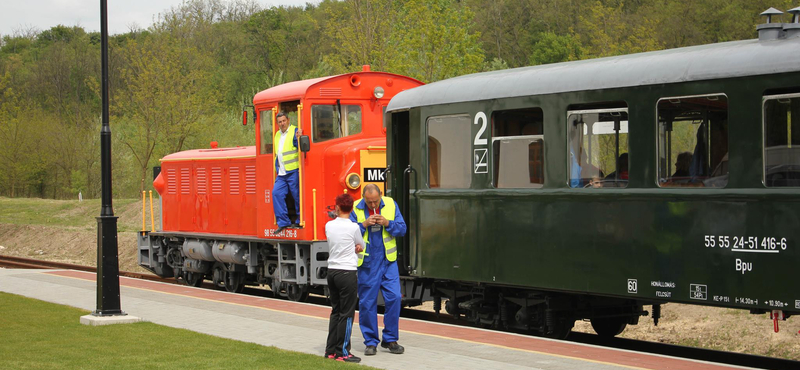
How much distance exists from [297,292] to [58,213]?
28.1m

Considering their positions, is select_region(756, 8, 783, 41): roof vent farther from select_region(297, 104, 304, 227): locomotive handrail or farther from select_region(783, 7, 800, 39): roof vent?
Answer: select_region(297, 104, 304, 227): locomotive handrail

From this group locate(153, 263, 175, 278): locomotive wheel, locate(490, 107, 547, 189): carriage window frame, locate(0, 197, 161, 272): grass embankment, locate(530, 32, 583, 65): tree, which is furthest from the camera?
locate(530, 32, 583, 65): tree

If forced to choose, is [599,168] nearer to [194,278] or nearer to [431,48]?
[194,278]

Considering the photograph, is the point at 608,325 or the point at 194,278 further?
the point at 194,278

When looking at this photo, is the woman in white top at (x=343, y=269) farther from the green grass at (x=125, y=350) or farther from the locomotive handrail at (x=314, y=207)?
the locomotive handrail at (x=314, y=207)

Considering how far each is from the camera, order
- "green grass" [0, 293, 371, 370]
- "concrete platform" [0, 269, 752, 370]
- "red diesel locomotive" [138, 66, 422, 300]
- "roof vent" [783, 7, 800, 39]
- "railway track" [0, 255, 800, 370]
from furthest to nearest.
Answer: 1. "red diesel locomotive" [138, 66, 422, 300]
2. "railway track" [0, 255, 800, 370]
3. "green grass" [0, 293, 371, 370]
4. "concrete platform" [0, 269, 752, 370]
5. "roof vent" [783, 7, 800, 39]

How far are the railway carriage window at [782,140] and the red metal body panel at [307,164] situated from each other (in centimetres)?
699

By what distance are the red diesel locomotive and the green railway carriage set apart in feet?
6.27

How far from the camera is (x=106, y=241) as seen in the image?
37.9ft

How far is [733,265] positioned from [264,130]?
8.95 metres

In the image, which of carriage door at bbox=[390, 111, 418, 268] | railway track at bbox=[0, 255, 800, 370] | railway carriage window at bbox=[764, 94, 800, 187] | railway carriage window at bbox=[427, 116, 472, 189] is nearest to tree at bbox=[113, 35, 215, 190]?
railway track at bbox=[0, 255, 800, 370]

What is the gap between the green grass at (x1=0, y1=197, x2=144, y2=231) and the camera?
119 ft

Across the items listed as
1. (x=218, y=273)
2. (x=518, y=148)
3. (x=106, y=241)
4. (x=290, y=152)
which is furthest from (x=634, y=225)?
(x=218, y=273)

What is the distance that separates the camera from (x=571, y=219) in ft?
30.8
